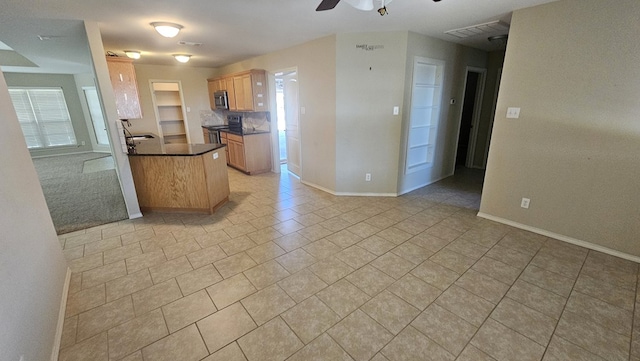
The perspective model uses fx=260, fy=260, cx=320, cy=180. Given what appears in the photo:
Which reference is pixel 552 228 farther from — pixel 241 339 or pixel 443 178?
pixel 241 339

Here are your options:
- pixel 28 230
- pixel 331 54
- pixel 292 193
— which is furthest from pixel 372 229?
pixel 28 230

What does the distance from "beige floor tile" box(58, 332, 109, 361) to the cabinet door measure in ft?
15.8

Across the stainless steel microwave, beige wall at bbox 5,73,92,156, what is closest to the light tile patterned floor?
the stainless steel microwave

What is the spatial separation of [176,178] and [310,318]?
8.67 ft

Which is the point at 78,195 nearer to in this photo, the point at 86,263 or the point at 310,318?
the point at 86,263

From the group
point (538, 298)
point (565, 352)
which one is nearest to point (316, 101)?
point (538, 298)

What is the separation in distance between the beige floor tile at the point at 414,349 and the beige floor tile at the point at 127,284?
198 centimetres

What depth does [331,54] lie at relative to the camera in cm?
376

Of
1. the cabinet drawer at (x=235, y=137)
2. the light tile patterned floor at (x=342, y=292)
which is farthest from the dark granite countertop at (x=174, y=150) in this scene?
the cabinet drawer at (x=235, y=137)

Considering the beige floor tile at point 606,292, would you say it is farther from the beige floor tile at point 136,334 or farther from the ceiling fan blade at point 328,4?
the beige floor tile at point 136,334

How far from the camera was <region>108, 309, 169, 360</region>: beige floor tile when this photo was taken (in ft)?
5.32

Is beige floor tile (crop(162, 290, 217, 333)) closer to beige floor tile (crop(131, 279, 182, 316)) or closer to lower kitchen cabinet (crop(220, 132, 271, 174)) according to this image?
beige floor tile (crop(131, 279, 182, 316))

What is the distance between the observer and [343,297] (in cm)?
205

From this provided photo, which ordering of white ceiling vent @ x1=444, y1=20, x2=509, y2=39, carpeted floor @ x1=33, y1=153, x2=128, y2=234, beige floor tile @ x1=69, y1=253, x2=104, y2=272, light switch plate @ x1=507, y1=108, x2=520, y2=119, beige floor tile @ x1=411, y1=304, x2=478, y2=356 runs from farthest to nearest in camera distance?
carpeted floor @ x1=33, y1=153, x2=128, y2=234 < white ceiling vent @ x1=444, y1=20, x2=509, y2=39 < light switch plate @ x1=507, y1=108, x2=520, y2=119 < beige floor tile @ x1=69, y1=253, x2=104, y2=272 < beige floor tile @ x1=411, y1=304, x2=478, y2=356
